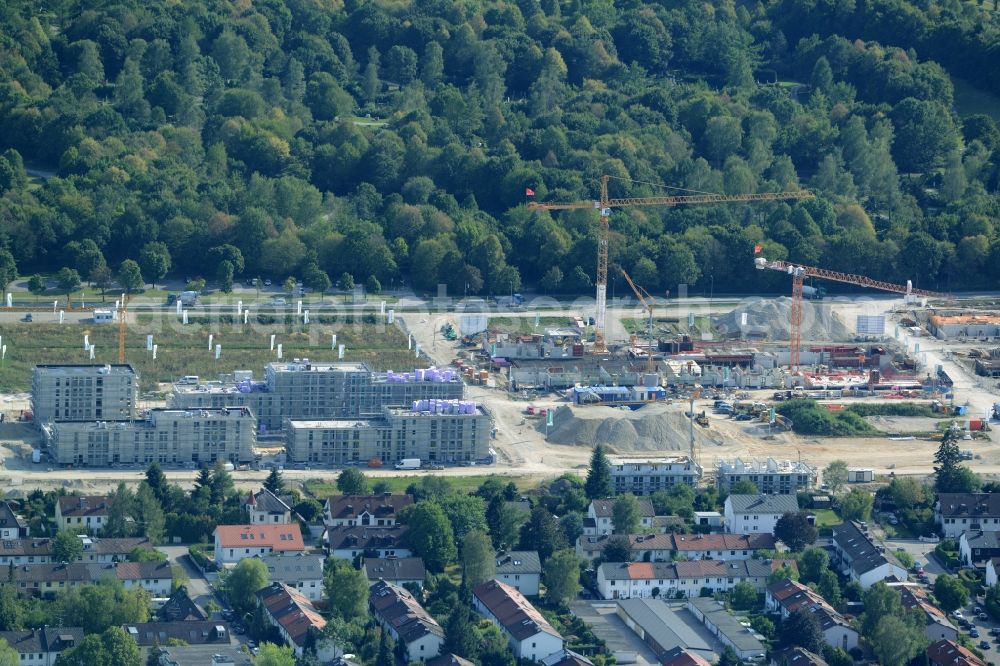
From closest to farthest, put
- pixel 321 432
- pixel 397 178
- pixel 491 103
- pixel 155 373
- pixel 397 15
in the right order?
pixel 321 432, pixel 155 373, pixel 397 178, pixel 491 103, pixel 397 15

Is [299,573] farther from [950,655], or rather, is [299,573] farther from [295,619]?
[950,655]

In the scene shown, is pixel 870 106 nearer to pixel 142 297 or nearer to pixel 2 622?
pixel 142 297

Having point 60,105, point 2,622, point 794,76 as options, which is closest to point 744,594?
point 2,622

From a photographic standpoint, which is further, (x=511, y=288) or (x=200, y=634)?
(x=511, y=288)

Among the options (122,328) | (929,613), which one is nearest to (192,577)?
(929,613)

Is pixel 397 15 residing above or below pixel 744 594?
above

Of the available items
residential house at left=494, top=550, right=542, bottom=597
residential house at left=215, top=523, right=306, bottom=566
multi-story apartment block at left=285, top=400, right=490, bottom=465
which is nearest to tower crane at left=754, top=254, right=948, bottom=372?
multi-story apartment block at left=285, top=400, right=490, bottom=465

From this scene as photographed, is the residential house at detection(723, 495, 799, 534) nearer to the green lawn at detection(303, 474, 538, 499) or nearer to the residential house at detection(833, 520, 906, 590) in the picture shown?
the residential house at detection(833, 520, 906, 590)
